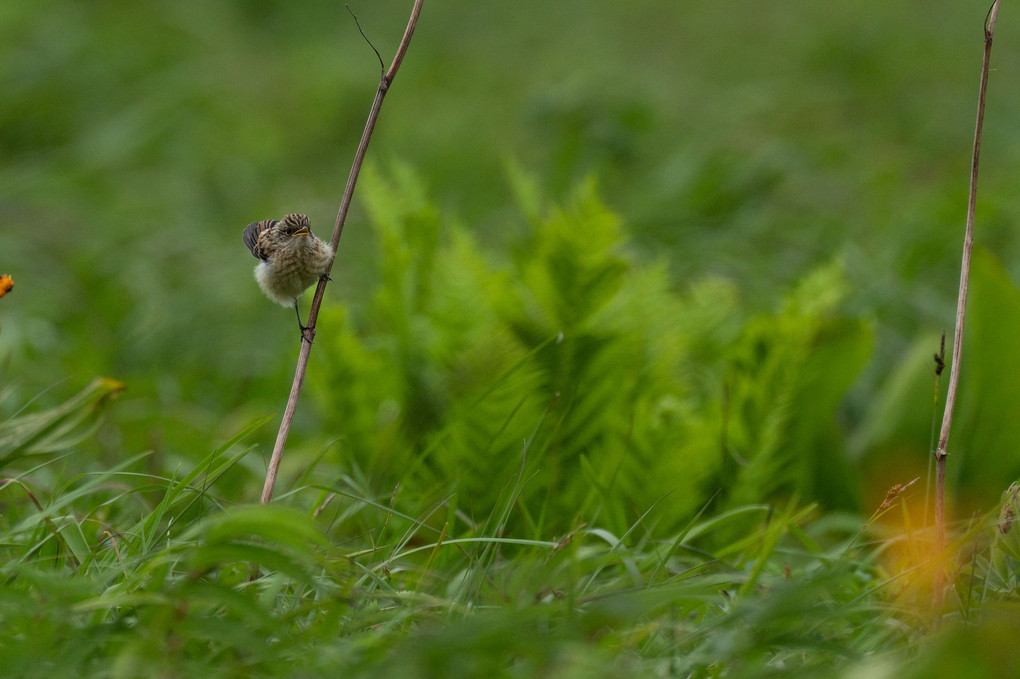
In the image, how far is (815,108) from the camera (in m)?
5.50

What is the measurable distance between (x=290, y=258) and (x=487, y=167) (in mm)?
4152

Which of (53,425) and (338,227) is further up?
(338,227)

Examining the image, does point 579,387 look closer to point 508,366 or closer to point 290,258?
point 508,366

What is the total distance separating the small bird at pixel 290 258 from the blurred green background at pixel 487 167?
754 mm

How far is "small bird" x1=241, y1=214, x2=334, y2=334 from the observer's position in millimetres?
1329

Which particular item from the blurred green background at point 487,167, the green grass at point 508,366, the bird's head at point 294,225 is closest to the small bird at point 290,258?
the bird's head at point 294,225

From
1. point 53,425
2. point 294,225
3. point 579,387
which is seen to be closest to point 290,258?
point 294,225

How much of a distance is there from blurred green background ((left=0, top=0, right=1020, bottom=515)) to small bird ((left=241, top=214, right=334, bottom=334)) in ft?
2.47

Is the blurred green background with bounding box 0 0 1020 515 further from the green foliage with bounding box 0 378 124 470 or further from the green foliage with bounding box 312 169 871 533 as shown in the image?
the green foliage with bounding box 0 378 124 470

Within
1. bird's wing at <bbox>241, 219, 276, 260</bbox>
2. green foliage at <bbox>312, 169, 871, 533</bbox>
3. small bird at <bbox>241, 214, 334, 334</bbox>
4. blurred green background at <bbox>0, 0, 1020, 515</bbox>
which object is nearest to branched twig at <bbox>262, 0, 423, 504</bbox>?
small bird at <bbox>241, 214, 334, 334</bbox>

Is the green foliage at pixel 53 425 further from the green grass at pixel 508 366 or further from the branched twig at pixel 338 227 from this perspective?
the branched twig at pixel 338 227

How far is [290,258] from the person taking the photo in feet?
4.35

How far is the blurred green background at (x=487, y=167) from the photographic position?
105 inches

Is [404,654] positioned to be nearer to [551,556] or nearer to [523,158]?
[551,556]
